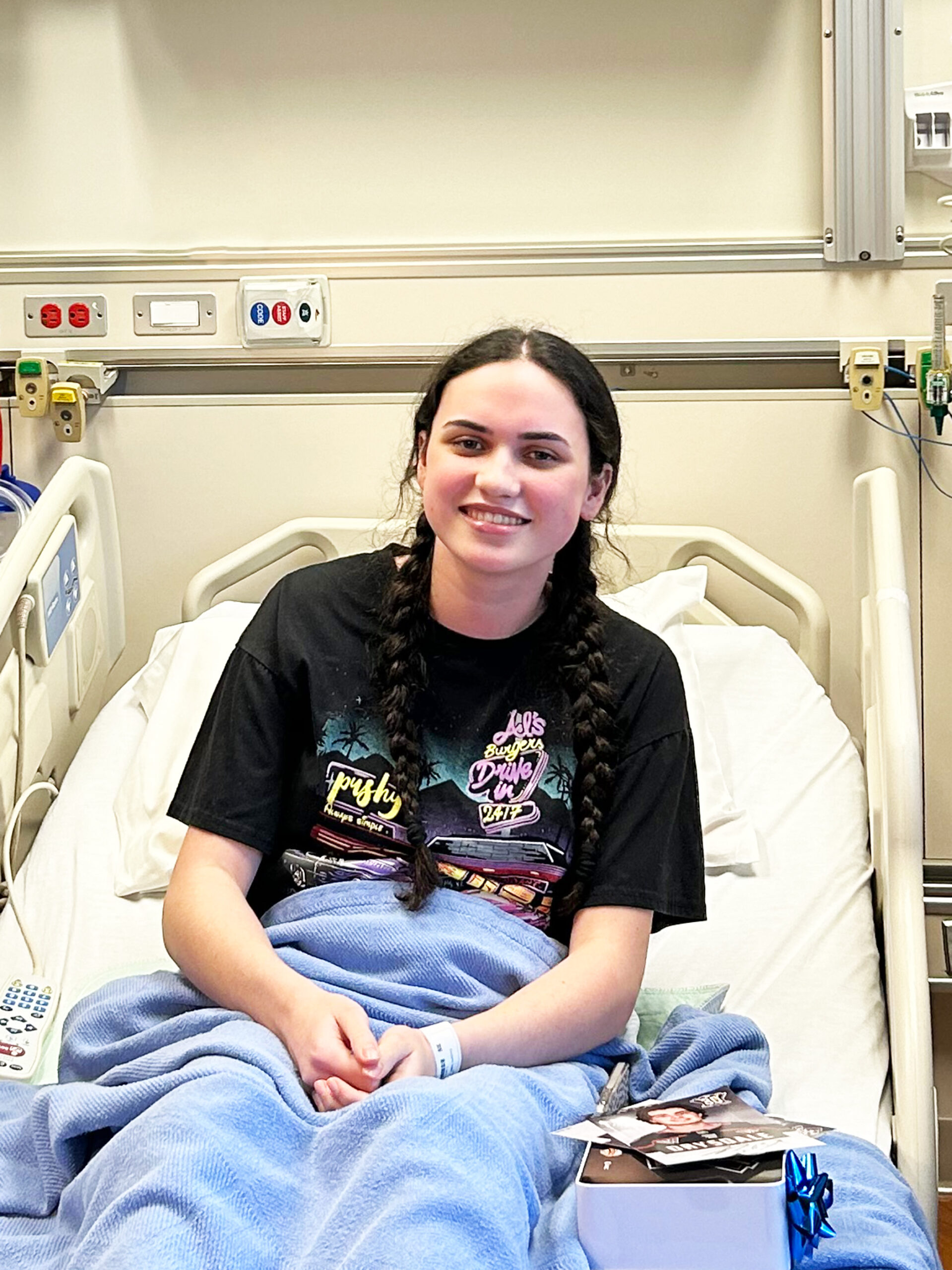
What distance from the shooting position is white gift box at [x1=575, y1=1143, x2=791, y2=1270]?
1.29 metres

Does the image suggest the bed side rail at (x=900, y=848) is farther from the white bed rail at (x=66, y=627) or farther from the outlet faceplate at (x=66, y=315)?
the outlet faceplate at (x=66, y=315)

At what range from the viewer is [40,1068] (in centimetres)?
182

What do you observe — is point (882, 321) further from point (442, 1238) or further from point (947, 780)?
point (442, 1238)

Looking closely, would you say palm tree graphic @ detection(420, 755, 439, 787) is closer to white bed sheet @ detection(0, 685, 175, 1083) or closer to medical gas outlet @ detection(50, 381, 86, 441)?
white bed sheet @ detection(0, 685, 175, 1083)

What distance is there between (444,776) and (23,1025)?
1.90 ft

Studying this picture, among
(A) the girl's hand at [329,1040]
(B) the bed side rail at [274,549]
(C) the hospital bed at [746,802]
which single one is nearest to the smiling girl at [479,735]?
(A) the girl's hand at [329,1040]

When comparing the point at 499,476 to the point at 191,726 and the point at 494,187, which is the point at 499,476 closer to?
the point at 191,726

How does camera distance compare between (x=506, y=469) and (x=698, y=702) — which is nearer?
(x=506, y=469)

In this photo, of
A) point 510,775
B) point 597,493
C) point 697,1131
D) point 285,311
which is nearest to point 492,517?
point 597,493

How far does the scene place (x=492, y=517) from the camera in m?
1.62

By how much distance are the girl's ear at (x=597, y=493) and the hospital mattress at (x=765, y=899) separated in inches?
24.1

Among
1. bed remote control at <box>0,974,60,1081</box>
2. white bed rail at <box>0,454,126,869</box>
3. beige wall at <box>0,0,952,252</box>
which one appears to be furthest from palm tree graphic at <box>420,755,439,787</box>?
beige wall at <box>0,0,952,252</box>

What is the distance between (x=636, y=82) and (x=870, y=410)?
26.7 inches

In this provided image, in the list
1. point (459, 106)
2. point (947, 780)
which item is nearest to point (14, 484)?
point (459, 106)
